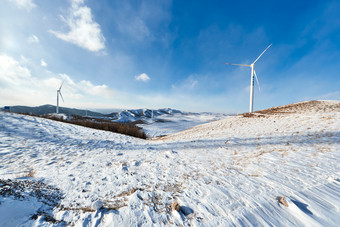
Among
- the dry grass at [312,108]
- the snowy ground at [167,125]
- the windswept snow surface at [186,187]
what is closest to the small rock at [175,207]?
the windswept snow surface at [186,187]

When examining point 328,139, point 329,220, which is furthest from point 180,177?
point 328,139

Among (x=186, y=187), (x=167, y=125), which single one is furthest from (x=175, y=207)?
(x=167, y=125)

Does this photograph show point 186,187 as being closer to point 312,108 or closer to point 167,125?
point 312,108

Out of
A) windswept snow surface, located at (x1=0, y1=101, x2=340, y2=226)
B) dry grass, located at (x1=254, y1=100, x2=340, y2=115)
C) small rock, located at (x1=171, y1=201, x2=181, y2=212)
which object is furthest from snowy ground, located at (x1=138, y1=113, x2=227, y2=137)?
small rock, located at (x1=171, y1=201, x2=181, y2=212)

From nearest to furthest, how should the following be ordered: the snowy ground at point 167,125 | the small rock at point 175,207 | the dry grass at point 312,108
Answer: the small rock at point 175,207 → the dry grass at point 312,108 → the snowy ground at point 167,125

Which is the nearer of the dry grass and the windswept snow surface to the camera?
the windswept snow surface

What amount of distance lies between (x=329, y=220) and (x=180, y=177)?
8.59 feet

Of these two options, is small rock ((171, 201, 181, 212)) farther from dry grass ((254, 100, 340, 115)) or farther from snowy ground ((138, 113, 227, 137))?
snowy ground ((138, 113, 227, 137))

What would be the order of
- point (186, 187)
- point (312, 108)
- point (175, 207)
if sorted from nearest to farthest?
point (175, 207) < point (186, 187) < point (312, 108)

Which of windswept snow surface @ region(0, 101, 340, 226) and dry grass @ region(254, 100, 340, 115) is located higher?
dry grass @ region(254, 100, 340, 115)

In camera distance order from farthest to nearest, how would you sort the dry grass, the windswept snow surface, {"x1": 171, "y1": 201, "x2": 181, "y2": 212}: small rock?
the dry grass → {"x1": 171, "y1": 201, "x2": 181, "y2": 212}: small rock → the windswept snow surface

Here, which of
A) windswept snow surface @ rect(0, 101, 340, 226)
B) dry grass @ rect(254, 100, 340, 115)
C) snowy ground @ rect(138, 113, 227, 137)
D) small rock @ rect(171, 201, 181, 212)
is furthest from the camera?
snowy ground @ rect(138, 113, 227, 137)

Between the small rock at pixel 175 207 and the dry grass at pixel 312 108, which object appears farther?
the dry grass at pixel 312 108

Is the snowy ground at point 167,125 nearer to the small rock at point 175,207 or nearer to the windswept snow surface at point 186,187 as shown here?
the windswept snow surface at point 186,187
